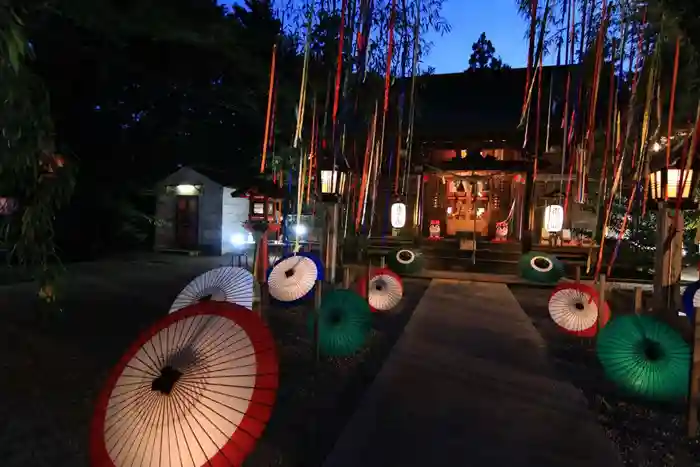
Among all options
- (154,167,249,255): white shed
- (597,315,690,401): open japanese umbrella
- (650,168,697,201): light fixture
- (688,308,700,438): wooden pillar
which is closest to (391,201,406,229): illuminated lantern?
(154,167,249,255): white shed

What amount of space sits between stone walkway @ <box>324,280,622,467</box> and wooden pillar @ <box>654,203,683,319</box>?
2082mm

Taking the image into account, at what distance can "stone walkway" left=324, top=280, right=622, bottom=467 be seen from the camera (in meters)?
2.83

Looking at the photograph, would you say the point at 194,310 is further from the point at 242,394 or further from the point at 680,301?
the point at 680,301

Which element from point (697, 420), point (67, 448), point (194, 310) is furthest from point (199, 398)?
point (697, 420)

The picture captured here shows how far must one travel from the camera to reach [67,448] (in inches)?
112

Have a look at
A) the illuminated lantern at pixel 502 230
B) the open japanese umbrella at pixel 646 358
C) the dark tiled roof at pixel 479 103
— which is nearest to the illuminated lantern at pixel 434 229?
the illuminated lantern at pixel 502 230

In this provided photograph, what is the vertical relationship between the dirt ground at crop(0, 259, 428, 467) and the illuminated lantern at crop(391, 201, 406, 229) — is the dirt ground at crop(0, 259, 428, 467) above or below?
below

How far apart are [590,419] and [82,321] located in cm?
637

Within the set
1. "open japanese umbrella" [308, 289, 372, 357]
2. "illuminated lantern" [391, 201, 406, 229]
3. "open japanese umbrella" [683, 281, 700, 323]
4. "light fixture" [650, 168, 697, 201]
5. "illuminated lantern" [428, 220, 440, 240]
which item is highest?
"light fixture" [650, 168, 697, 201]

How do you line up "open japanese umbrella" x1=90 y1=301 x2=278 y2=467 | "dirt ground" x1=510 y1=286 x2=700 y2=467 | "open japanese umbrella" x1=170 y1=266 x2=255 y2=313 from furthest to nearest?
"open japanese umbrella" x1=170 y1=266 x2=255 y2=313 < "dirt ground" x1=510 y1=286 x2=700 y2=467 < "open japanese umbrella" x1=90 y1=301 x2=278 y2=467

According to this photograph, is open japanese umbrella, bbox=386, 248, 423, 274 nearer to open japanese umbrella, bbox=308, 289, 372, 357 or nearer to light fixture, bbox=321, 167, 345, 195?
light fixture, bbox=321, 167, 345, 195

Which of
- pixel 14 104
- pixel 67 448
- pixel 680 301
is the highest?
pixel 14 104

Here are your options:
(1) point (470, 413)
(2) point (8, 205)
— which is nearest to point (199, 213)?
(2) point (8, 205)

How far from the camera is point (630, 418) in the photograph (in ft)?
11.7
